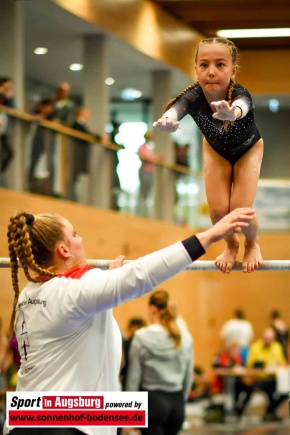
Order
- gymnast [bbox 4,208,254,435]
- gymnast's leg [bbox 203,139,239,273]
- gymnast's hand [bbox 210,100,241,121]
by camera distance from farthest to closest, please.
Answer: gymnast's leg [bbox 203,139,239,273] → gymnast's hand [bbox 210,100,241,121] → gymnast [bbox 4,208,254,435]

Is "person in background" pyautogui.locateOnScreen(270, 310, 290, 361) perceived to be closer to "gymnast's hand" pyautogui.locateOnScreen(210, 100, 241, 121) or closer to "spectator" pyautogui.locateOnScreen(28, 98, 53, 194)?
"spectator" pyautogui.locateOnScreen(28, 98, 53, 194)

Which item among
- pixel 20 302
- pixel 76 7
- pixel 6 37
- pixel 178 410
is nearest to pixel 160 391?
pixel 178 410

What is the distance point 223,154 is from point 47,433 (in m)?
1.72

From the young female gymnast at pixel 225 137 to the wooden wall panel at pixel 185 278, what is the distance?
635 centimetres

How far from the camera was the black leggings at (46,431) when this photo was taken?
355 centimetres

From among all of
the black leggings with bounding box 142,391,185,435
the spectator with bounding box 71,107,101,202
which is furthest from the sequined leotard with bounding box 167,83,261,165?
the spectator with bounding box 71,107,101,202

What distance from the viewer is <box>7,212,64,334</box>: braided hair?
144 inches

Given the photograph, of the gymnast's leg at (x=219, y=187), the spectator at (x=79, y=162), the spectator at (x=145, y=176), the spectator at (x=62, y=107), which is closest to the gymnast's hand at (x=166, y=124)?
the gymnast's leg at (x=219, y=187)

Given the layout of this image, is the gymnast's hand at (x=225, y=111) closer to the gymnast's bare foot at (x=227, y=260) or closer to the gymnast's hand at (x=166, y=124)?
the gymnast's hand at (x=166, y=124)

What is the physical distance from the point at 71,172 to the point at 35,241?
30.0ft

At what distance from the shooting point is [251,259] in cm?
468

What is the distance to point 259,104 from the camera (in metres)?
20.4

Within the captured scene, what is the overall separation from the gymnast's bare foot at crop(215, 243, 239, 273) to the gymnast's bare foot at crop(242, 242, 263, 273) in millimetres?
58

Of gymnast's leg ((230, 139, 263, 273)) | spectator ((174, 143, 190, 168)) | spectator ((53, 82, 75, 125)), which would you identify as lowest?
gymnast's leg ((230, 139, 263, 273))
